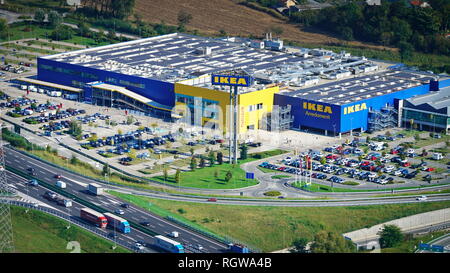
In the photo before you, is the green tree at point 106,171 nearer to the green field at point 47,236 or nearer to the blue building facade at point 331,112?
the green field at point 47,236

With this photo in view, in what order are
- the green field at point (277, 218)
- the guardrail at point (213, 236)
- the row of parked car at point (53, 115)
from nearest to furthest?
the guardrail at point (213, 236) < the green field at point (277, 218) < the row of parked car at point (53, 115)

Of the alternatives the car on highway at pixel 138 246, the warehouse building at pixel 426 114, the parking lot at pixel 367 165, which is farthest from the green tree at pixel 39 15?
the car on highway at pixel 138 246

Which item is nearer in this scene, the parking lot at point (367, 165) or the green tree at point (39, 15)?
the parking lot at point (367, 165)

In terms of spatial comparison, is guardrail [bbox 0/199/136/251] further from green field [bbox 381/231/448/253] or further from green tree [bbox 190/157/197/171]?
green field [bbox 381/231/448/253]

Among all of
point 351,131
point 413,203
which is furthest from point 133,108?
point 413,203

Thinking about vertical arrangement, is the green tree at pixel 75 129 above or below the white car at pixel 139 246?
above

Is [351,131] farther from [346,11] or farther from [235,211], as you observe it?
[346,11]
